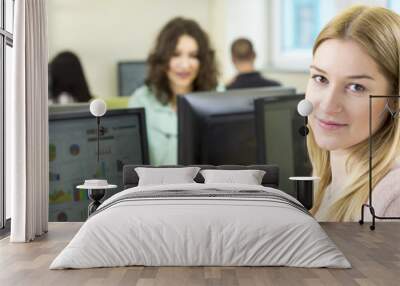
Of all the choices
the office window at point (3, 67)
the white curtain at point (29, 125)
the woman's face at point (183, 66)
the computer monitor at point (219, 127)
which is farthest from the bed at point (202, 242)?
the woman's face at point (183, 66)

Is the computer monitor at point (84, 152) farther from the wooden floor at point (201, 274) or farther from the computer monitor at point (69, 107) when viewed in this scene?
the wooden floor at point (201, 274)

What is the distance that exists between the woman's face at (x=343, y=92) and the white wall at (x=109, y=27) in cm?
119

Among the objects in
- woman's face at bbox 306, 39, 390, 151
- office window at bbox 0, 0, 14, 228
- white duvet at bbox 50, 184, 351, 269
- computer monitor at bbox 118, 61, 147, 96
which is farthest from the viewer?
computer monitor at bbox 118, 61, 147, 96

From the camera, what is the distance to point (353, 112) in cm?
619

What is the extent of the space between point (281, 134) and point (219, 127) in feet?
1.95

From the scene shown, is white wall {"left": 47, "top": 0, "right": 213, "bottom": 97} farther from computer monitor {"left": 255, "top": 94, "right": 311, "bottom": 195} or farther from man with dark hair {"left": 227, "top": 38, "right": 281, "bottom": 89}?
computer monitor {"left": 255, "top": 94, "right": 311, "bottom": 195}

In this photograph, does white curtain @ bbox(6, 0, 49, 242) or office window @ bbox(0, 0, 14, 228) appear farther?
office window @ bbox(0, 0, 14, 228)

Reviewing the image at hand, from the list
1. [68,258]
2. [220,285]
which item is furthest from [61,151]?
[220,285]

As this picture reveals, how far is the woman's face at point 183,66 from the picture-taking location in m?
6.46

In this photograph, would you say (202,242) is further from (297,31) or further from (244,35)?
(297,31)

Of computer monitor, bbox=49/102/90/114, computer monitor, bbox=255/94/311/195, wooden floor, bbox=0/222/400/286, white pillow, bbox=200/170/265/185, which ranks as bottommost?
wooden floor, bbox=0/222/400/286

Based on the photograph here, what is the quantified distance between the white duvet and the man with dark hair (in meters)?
2.42

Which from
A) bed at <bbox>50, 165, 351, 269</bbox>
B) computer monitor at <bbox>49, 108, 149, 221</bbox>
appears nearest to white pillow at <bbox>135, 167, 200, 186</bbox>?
computer monitor at <bbox>49, 108, 149, 221</bbox>

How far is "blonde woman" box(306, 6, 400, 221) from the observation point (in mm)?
6137
